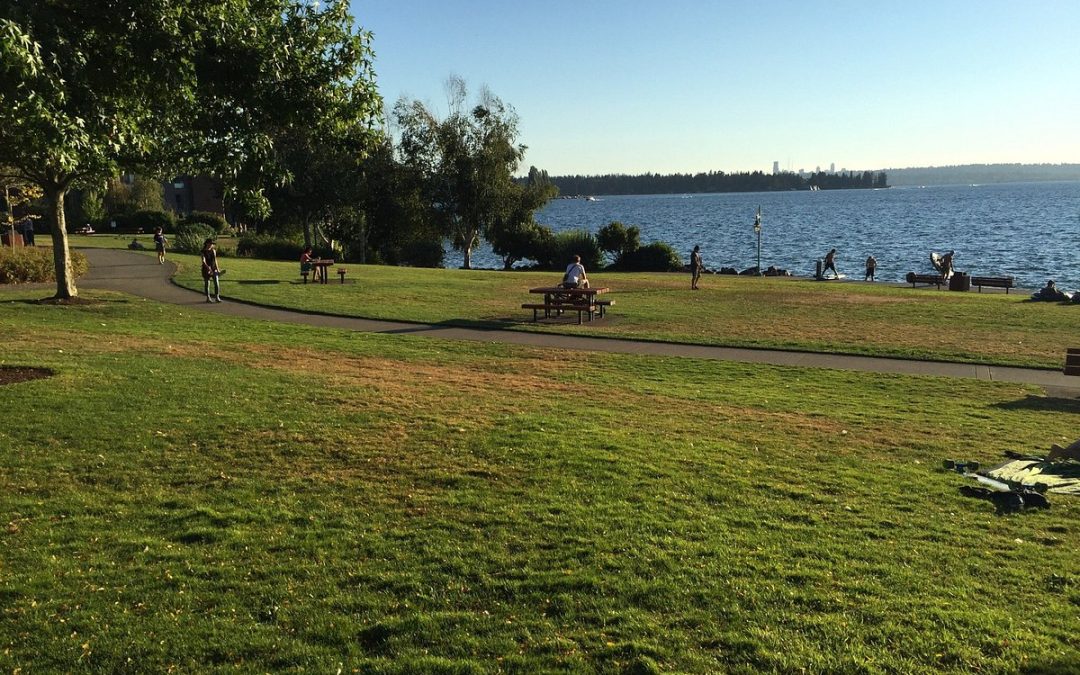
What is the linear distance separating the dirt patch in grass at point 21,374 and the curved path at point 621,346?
25.2 feet

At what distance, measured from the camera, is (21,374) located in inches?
475

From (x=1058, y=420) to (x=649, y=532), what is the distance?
7.69 m

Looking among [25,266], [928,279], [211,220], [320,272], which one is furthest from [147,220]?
[928,279]

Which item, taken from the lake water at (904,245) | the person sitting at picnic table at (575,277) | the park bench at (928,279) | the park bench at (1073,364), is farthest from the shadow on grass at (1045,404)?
the lake water at (904,245)

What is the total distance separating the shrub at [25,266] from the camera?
1024 inches

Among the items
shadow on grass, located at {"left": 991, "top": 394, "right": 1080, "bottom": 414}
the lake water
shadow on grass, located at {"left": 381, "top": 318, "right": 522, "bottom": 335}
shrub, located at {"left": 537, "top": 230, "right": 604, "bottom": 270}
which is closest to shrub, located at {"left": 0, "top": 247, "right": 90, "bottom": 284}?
shadow on grass, located at {"left": 381, "top": 318, "right": 522, "bottom": 335}

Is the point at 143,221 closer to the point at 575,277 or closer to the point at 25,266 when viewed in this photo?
the point at 25,266

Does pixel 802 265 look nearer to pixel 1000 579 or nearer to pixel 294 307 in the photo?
pixel 294 307

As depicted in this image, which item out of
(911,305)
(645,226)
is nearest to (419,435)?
(911,305)

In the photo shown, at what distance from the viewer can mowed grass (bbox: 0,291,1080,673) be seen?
16.8 ft

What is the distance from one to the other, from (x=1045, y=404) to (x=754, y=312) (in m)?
11.6

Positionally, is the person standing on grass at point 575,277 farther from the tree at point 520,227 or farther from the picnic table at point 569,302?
the tree at point 520,227

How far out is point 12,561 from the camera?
6.19 meters

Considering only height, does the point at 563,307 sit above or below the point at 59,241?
below
